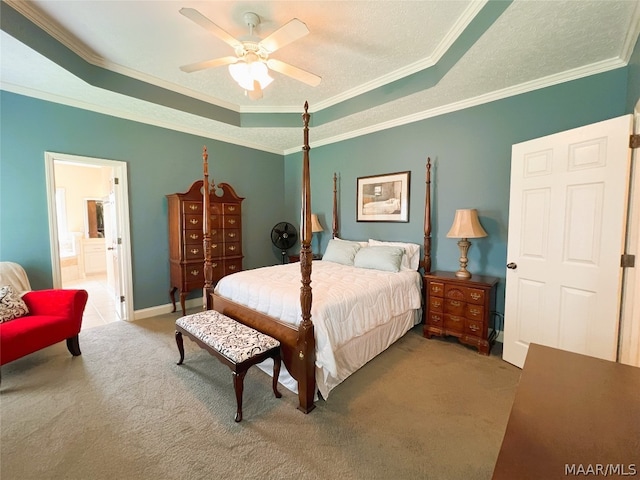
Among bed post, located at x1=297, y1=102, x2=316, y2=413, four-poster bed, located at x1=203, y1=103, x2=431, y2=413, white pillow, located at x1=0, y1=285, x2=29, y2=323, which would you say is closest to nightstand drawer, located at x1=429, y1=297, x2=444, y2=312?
four-poster bed, located at x1=203, y1=103, x2=431, y2=413

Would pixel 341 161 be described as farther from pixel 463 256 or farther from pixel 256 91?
pixel 463 256

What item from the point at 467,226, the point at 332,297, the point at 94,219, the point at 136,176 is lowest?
the point at 332,297

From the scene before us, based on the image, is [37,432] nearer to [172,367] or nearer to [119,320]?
[172,367]

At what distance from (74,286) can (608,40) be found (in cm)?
827

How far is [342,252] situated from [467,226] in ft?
5.18

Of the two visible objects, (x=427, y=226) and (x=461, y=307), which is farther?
(x=427, y=226)

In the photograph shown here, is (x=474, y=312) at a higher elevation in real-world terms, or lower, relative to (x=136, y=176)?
lower

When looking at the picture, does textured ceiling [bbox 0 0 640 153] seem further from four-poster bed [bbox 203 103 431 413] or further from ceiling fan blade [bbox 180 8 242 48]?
four-poster bed [bbox 203 103 431 413]

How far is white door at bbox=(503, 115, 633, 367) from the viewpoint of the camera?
1903 mm

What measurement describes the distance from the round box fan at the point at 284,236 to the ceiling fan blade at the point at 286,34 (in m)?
3.15

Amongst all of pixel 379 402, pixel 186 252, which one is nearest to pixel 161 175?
pixel 186 252

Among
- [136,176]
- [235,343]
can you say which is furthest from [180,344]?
[136,176]

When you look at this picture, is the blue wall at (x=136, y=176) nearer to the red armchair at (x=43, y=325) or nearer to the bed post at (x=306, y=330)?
the red armchair at (x=43, y=325)

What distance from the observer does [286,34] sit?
6.03 feet
